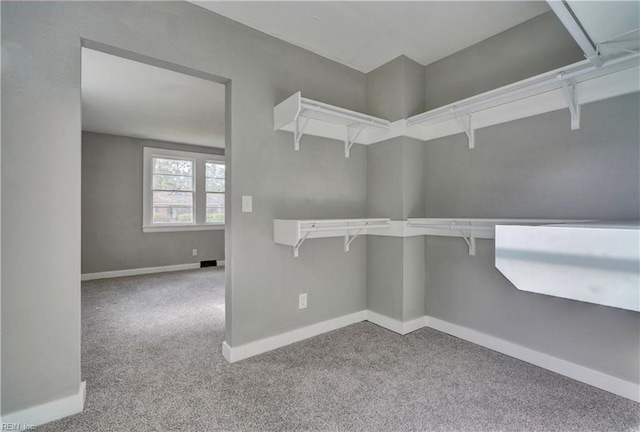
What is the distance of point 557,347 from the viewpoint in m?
1.99

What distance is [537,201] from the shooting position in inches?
82.4

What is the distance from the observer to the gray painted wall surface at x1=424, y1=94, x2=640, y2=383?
1750mm

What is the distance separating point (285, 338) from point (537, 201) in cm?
214

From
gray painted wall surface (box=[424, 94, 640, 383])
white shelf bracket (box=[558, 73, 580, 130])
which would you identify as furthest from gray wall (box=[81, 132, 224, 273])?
white shelf bracket (box=[558, 73, 580, 130])

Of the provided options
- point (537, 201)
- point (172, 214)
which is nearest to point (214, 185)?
point (172, 214)

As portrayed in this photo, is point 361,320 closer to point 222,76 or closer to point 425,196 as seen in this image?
point 425,196

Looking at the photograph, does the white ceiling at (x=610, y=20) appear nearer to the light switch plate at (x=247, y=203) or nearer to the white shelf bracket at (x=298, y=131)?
the white shelf bracket at (x=298, y=131)

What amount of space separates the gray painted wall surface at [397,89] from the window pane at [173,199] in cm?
434

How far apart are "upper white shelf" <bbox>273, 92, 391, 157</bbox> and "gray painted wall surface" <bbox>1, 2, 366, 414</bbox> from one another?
3.2 inches

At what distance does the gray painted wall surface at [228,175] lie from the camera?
4.90 ft

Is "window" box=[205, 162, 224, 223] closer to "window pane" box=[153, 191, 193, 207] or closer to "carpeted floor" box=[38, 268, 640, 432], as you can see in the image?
"window pane" box=[153, 191, 193, 207]

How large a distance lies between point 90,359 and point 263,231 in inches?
61.4

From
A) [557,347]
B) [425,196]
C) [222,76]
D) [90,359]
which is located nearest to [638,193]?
[557,347]

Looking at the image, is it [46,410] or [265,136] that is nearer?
[46,410]
